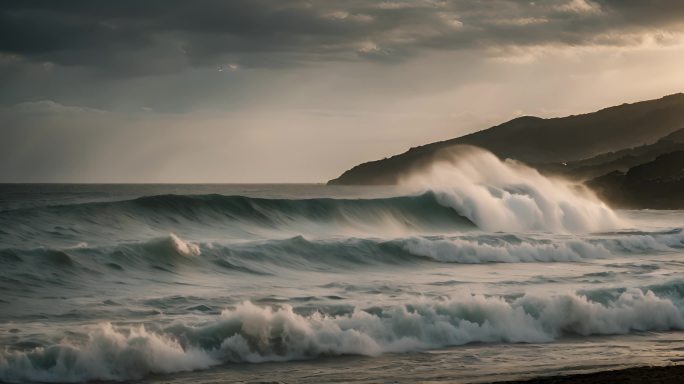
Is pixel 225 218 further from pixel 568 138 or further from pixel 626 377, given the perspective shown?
pixel 568 138

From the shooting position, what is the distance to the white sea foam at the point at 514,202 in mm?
38188

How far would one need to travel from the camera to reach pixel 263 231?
3112 centimetres

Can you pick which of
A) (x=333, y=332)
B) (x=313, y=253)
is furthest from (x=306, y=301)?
(x=313, y=253)

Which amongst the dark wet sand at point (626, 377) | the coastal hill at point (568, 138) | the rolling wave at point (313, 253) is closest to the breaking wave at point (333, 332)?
the dark wet sand at point (626, 377)

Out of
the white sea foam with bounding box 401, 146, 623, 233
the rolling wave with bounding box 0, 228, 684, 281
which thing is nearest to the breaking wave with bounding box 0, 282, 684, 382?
the rolling wave with bounding box 0, 228, 684, 281

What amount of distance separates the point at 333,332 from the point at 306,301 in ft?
10.0

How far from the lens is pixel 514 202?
A: 39094 mm

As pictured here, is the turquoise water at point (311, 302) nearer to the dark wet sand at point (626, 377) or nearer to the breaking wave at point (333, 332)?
the breaking wave at point (333, 332)

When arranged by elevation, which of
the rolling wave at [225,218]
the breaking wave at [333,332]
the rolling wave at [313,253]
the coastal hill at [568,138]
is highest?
the coastal hill at [568,138]

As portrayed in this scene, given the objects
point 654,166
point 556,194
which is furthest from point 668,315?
point 654,166

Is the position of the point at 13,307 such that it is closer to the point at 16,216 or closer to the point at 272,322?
the point at 272,322

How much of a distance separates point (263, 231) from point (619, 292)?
16.5 meters

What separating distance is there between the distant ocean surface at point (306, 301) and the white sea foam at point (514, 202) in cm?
675

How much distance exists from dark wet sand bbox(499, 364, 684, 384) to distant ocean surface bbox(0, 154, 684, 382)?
1.79 feet
